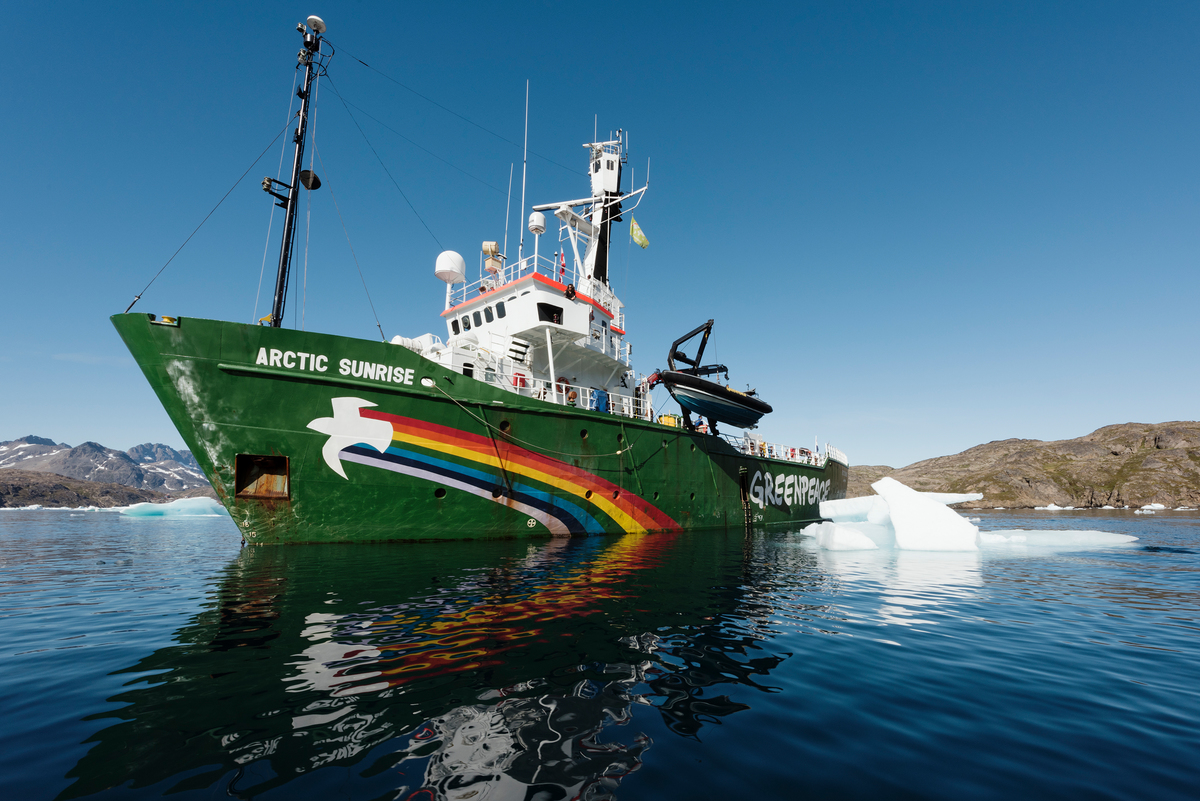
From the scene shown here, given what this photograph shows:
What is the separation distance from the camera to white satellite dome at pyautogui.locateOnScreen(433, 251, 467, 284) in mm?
Result: 19250

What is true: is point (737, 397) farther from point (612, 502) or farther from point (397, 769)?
point (397, 769)

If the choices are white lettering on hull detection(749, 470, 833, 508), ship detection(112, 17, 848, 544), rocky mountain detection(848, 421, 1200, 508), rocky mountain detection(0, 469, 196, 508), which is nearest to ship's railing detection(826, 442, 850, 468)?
white lettering on hull detection(749, 470, 833, 508)

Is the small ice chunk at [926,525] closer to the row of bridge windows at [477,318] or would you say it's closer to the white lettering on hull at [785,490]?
the white lettering on hull at [785,490]

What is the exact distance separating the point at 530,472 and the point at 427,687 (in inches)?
428

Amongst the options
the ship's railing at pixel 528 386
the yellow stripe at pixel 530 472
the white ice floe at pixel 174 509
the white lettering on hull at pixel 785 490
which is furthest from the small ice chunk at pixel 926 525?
the white ice floe at pixel 174 509

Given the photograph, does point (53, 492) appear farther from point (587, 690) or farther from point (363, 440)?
point (587, 690)

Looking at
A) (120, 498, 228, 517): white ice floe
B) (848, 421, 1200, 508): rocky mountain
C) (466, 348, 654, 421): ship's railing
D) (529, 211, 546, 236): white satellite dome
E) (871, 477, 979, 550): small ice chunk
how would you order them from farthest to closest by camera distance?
(848, 421, 1200, 508): rocky mountain, (120, 498, 228, 517): white ice floe, (529, 211, 546, 236): white satellite dome, (466, 348, 654, 421): ship's railing, (871, 477, 979, 550): small ice chunk

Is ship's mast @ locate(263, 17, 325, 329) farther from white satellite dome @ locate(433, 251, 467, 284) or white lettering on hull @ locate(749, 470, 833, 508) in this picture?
white lettering on hull @ locate(749, 470, 833, 508)

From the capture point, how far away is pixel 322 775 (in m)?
2.63

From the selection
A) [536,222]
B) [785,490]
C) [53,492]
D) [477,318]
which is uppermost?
[536,222]

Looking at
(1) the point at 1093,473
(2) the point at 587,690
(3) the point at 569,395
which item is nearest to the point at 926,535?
(3) the point at 569,395

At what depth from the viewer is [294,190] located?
1338cm

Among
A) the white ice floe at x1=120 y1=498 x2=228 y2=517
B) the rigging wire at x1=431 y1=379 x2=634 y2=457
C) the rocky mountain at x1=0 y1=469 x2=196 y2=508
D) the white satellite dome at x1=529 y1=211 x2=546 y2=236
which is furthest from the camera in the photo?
the rocky mountain at x1=0 y1=469 x2=196 y2=508

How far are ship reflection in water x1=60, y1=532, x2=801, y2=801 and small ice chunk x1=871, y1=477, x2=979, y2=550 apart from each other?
9452 millimetres
